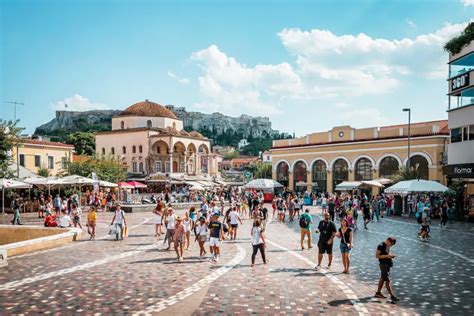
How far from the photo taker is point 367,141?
1903 inches

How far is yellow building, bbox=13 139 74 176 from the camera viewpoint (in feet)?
155

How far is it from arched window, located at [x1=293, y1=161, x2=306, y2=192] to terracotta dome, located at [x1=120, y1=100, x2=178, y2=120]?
28.4 metres

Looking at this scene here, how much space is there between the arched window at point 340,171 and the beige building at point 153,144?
2546cm

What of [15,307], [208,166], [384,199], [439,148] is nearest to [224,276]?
[15,307]

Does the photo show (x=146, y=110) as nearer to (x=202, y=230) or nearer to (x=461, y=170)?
(x=461, y=170)

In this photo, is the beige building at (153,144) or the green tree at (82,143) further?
the green tree at (82,143)

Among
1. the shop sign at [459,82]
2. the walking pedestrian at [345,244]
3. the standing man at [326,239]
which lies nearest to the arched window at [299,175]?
the shop sign at [459,82]

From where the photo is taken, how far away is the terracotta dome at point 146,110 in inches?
2901

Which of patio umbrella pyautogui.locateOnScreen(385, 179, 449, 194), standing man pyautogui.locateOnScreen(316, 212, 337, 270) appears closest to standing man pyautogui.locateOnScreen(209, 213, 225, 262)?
standing man pyautogui.locateOnScreen(316, 212, 337, 270)

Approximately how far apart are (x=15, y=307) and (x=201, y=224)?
6514mm

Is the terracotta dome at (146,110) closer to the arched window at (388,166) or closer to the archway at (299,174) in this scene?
the archway at (299,174)

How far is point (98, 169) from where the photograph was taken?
145ft

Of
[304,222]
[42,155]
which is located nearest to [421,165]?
[304,222]

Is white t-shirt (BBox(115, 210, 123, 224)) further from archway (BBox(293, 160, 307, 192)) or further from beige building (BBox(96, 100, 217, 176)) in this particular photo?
beige building (BBox(96, 100, 217, 176))
